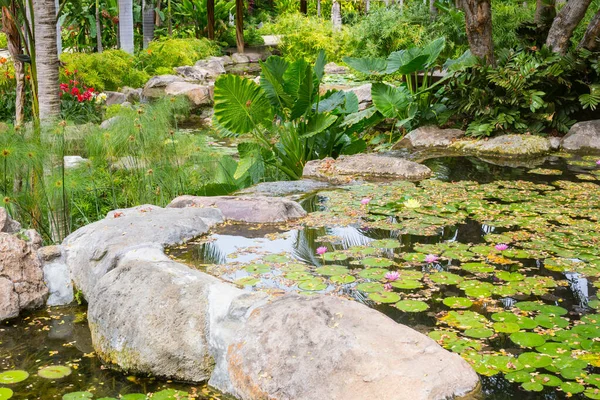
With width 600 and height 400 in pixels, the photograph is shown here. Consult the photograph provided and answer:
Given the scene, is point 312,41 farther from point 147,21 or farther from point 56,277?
point 56,277

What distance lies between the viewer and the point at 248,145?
7102mm

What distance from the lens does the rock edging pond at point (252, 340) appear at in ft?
A: 8.48

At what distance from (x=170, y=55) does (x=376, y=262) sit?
16.1 metres

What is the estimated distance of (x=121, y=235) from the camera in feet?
13.2

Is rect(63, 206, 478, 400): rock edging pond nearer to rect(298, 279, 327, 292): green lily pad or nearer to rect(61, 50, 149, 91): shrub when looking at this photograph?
rect(298, 279, 327, 292): green lily pad

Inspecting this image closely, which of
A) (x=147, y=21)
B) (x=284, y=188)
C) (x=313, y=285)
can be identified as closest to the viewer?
(x=313, y=285)

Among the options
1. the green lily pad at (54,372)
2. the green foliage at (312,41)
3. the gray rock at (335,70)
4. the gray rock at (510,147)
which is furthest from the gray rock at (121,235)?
the green foliage at (312,41)

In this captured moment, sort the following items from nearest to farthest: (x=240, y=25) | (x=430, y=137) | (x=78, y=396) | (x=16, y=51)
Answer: (x=78, y=396) → (x=16, y=51) → (x=430, y=137) → (x=240, y=25)

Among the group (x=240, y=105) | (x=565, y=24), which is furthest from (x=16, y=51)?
(x=565, y=24)

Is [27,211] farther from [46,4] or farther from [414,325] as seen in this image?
[414,325]

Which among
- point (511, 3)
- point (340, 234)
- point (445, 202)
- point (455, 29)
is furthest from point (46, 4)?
point (511, 3)

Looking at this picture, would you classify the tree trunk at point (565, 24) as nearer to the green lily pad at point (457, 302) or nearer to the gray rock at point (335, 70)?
the green lily pad at point (457, 302)

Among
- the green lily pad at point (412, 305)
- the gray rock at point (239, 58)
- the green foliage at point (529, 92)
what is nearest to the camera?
the green lily pad at point (412, 305)

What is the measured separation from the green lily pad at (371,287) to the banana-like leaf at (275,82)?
3.83 m
